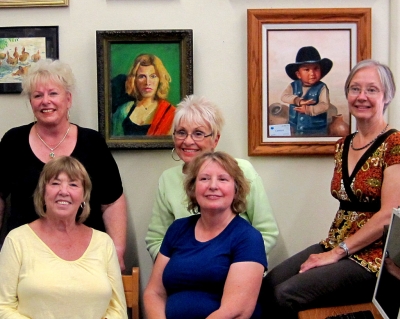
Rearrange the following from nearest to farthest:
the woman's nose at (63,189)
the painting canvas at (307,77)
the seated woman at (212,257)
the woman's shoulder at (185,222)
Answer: the seated woman at (212,257) → the woman's nose at (63,189) → the woman's shoulder at (185,222) → the painting canvas at (307,77)

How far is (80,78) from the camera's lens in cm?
259

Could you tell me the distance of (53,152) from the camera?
2.33 metres

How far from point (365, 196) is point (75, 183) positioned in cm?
106

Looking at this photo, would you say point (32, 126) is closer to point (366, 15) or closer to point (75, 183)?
point (75, 183)

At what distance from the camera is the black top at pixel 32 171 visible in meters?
2.30

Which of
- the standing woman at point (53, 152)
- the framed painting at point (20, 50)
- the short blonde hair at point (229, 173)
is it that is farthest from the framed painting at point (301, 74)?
the framed painting at point (20, 50)

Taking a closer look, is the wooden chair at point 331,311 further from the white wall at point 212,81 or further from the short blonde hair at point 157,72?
the short blonde hair at point 157,72

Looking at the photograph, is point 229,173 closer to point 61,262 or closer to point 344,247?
point 344,247

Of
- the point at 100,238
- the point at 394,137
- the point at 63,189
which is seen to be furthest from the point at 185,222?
the point at 394,137

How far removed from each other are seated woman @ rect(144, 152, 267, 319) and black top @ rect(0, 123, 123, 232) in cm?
43

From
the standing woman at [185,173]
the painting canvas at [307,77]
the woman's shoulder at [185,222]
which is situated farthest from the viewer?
the painting canvas at [307,77]

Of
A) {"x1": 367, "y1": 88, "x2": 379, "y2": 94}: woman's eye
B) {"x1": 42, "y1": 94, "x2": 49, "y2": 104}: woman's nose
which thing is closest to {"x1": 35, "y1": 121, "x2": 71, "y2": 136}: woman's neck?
{"x1": 42, "y1": 94, "x2": 49, "y2": 104}: woman's nose

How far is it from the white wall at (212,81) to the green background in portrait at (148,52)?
0.08m

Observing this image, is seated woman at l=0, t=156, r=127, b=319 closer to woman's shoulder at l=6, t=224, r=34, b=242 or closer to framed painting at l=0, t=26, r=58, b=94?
woman's shoulder at l=6, t=224, r=34, b=242
